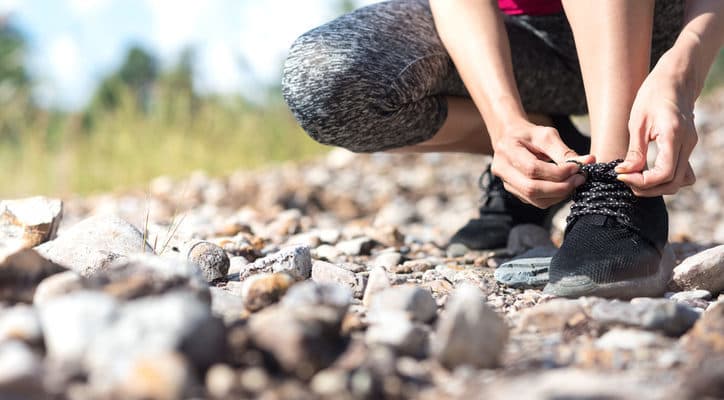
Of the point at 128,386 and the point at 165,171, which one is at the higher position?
the point at 128,386

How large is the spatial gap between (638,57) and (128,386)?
3.47ft

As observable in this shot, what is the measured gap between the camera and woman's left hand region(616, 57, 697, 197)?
119cm

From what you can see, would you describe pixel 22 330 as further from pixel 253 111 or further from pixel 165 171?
pixel 253 111

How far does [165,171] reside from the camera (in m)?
4.69

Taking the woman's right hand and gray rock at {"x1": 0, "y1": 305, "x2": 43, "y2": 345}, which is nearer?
A: gray rock at {"x1": 0, "y1": 305, "x2": 43, "y2": 345}

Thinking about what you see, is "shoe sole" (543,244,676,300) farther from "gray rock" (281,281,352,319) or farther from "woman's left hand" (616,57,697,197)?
"gray rock" (281,281,352,319)

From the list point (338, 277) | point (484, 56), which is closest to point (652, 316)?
point (338, 277)

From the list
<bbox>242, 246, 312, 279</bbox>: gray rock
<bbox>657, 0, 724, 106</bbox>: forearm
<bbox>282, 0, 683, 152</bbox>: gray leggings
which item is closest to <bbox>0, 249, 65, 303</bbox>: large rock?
<bbox>242, 246, 312, 279</bbox>: gray rock

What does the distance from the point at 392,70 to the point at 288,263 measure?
1.80ft

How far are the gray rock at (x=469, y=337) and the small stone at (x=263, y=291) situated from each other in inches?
11.2

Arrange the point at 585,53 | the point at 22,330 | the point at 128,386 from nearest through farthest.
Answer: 1. the point at 128,386
2. the point at 22,330
3. the point at 585,53

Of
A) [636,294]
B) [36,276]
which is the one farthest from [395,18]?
[36,276]

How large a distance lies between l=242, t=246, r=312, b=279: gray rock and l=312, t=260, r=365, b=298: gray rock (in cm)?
2

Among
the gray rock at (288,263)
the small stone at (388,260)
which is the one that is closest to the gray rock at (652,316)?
the gray rock at (288,263)
